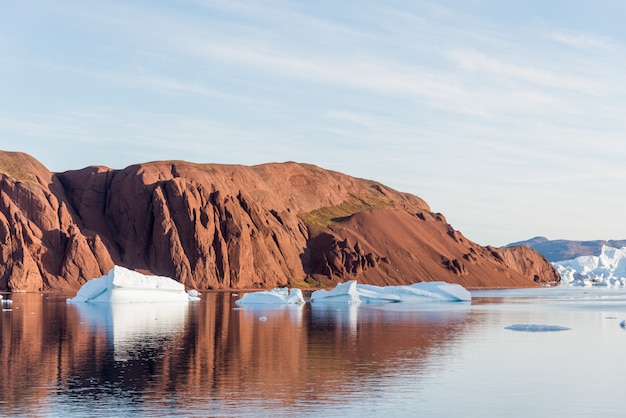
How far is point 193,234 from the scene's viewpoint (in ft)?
473

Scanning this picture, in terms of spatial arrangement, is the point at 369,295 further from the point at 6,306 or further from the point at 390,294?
the point at 6,306

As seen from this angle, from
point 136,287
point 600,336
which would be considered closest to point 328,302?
point 136,287

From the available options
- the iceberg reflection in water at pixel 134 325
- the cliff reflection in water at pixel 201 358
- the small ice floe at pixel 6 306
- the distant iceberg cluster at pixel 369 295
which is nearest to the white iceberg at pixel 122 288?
the small ice floe at pixel 6 306

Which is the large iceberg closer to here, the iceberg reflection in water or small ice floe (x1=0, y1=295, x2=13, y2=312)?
A: the iceberg reflection in water

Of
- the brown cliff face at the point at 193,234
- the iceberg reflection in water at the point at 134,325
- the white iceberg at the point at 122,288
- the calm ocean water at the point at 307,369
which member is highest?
the brown cliff face at the point at 193,234

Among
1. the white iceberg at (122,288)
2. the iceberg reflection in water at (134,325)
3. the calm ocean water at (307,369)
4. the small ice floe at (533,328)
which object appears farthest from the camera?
the white iceberg at (122,288)

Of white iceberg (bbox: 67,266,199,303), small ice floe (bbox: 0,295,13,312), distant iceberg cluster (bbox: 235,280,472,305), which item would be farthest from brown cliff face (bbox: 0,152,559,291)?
distant iceberg cluster (bbox: 235,280,472,305)

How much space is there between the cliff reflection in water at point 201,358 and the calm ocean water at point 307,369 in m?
0.07

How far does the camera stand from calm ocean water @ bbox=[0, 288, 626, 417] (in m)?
25.5

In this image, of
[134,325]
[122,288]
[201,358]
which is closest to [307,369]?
[201,358]

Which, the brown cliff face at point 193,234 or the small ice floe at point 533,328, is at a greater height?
the brown cliff face at point 193,234

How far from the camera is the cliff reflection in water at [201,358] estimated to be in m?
27.1

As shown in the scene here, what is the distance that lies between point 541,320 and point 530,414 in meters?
40.3

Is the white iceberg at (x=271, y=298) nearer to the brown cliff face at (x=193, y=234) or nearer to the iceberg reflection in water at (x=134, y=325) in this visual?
the iceberg reflection in water at (x=134, y=325)
